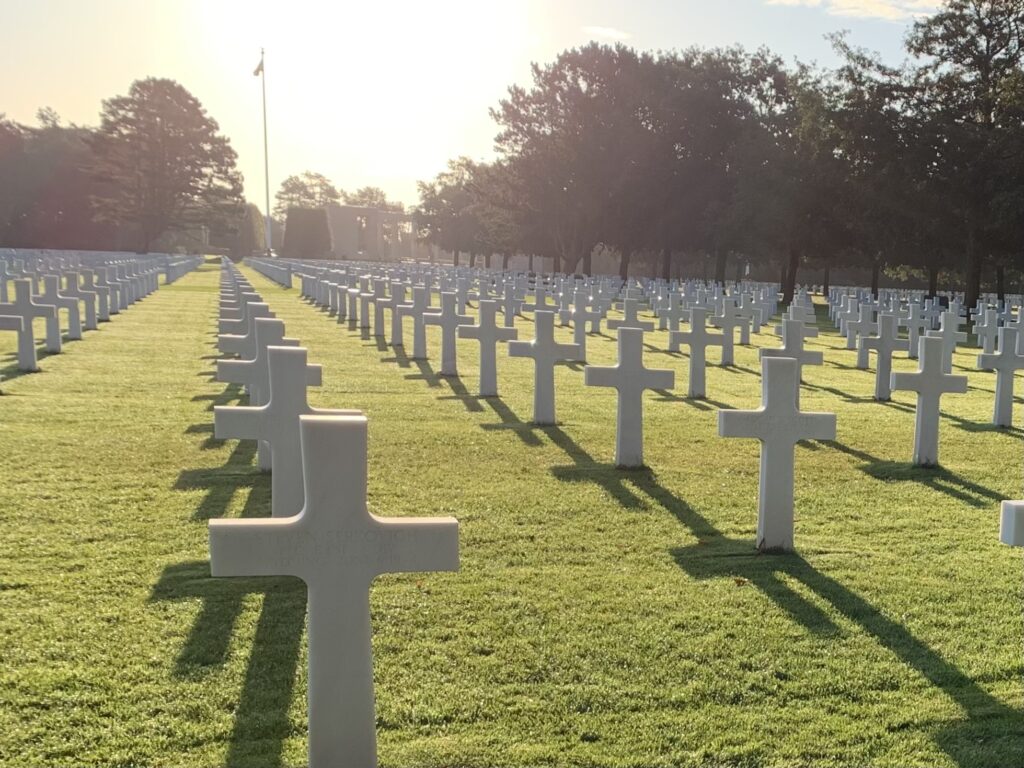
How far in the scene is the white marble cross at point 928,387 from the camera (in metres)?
6.12

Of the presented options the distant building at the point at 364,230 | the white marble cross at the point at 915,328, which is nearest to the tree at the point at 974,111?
the white marble cross at the point at 915,328

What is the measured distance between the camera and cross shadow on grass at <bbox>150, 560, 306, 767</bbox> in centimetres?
260

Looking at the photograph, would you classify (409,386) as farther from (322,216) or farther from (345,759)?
(322,216)

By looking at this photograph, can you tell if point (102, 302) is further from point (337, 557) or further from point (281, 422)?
point (337, 557)

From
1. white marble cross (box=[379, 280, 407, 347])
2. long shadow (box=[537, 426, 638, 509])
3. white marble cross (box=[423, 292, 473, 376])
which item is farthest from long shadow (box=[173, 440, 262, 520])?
white marble cross (box=[379, 280, 407, 347])

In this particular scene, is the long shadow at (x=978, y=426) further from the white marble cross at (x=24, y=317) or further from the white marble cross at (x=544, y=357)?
the white marble cross at (x=24, y=317)

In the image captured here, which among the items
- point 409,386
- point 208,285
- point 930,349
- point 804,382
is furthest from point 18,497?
point 208,285

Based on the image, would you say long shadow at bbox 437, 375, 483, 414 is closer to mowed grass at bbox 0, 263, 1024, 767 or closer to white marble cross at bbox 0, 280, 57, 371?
mowed grass at bbox 0, 263, 1024, 767

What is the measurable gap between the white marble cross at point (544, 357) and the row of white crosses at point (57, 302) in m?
5.26

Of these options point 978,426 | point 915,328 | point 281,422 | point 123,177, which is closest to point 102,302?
point 915,328

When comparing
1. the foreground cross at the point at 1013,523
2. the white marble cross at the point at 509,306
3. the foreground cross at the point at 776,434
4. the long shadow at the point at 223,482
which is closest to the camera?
the foreground cross at the point at 1013,523

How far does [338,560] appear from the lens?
2.31m

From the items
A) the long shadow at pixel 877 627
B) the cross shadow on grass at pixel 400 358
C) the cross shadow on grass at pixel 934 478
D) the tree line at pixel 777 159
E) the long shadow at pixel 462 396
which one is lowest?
the long shadow at pixel 877 627

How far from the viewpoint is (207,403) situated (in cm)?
796
